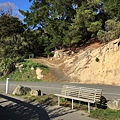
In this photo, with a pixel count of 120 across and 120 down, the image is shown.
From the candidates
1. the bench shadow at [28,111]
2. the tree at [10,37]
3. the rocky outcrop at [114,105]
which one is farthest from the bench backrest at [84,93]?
the tree at [10,37]

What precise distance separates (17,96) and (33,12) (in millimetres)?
32438

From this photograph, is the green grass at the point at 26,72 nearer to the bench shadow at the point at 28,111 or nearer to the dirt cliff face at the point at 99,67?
the dirt cliff face at the point at 99,67

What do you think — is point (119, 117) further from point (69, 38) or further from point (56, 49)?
point (56, 49)

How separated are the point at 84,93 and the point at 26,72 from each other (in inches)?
909

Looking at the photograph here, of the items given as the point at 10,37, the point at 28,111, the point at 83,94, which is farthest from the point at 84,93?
the point at 10,37

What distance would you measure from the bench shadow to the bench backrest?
104 cm

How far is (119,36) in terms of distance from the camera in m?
32.9

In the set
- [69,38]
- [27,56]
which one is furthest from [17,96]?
[27,56]

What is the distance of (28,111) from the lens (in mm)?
10297

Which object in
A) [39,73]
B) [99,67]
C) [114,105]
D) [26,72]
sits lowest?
[114,105]

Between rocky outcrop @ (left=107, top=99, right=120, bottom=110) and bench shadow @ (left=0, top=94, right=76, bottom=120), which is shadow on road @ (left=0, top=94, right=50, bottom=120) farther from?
rocky outcrop @ (left=107, top=99, right=120, bottom=110)

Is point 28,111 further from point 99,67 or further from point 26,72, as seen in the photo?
point 26,72

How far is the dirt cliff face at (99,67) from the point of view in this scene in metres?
29.6

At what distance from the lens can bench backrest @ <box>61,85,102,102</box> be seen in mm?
10617
